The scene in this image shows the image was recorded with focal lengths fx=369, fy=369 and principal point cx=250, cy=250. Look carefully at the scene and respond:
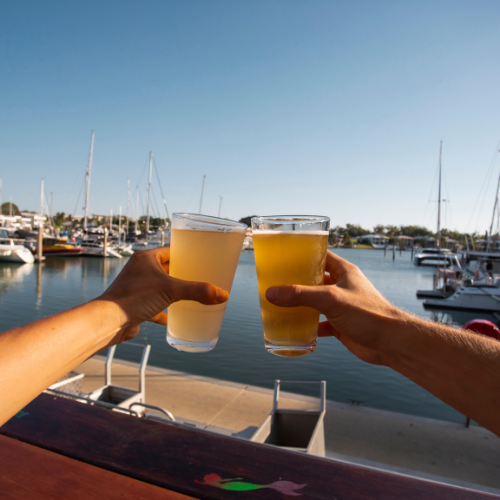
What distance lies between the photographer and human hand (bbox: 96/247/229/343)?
3.59ft

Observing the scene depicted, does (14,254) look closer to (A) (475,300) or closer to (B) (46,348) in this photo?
(A) (475,300)

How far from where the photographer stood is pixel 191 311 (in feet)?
3.85

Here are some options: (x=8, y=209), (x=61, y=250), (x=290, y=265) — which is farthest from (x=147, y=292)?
(x=8, y=209)

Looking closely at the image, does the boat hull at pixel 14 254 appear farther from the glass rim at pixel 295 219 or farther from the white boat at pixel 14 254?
the glass rim at pixel 295 219

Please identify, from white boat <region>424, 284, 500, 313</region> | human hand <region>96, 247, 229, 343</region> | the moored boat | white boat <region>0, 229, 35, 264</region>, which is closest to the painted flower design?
human hand <region>96, 247, 229, 343</region>

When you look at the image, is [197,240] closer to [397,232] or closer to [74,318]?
[74,318]

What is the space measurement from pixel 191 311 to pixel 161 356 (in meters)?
11.3

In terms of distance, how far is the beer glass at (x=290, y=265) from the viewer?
3.61ft

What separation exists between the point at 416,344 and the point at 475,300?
2362 centimetres

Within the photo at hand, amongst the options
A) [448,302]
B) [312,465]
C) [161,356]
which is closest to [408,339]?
[312,465]

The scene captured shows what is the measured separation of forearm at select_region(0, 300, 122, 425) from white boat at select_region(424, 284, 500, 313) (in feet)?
78.3

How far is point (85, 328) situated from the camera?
97 centimetres

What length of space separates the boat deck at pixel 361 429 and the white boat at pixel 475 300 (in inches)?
665

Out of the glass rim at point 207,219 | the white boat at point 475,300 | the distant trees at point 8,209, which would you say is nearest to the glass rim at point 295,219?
the glass rim at point 207,219
